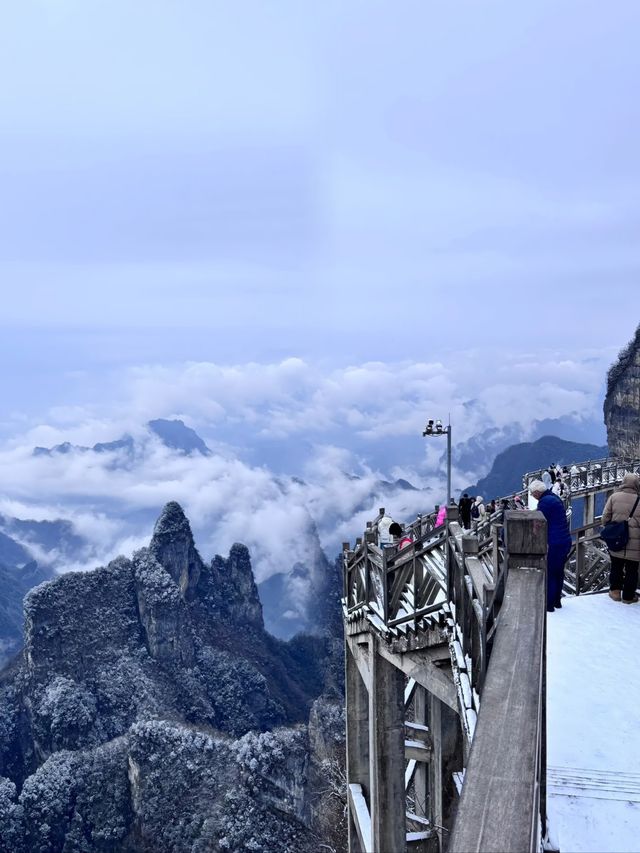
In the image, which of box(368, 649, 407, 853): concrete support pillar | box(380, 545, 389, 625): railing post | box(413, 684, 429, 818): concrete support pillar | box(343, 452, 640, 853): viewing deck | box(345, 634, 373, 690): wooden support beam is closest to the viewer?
box(343, 452, 640, 853): viewing deck

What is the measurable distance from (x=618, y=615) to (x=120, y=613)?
7178 cm

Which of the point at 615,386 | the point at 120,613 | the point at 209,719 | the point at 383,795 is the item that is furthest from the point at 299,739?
the point at 383,795

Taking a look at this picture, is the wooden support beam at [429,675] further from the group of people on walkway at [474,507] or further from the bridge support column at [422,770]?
the bridge support column at [422,770]

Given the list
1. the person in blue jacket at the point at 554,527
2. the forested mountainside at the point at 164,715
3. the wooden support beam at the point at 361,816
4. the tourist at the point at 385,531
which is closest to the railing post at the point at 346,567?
the tourist at the point at 385,531

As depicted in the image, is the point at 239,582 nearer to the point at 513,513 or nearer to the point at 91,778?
the point at 91,778

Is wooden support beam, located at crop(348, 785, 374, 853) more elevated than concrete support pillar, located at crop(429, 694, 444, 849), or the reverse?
concrete support pillar, located at crop(429, 694, 444, 849)

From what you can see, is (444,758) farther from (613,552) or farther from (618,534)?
(618,534)

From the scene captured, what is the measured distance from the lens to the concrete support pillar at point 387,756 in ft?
Result: 27.7

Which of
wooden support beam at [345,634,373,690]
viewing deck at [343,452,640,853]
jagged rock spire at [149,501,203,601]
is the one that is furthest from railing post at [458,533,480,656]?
jagged rock spire at [149,501,203,601]

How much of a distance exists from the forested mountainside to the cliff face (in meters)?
→ 33.2

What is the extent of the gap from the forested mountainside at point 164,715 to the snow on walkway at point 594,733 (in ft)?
115

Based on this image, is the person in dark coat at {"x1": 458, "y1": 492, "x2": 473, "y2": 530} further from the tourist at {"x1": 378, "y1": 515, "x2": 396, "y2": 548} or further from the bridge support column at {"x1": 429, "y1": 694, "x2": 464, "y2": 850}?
the bridge support column at {"x1": 429, "y1": 694, "x2": 464, "y2": 850}

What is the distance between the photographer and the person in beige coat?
7.77 meters

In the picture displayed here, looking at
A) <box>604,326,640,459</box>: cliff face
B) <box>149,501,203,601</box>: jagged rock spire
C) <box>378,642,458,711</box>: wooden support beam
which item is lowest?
<box>149,501,203,601</box>: jagged rock spire
